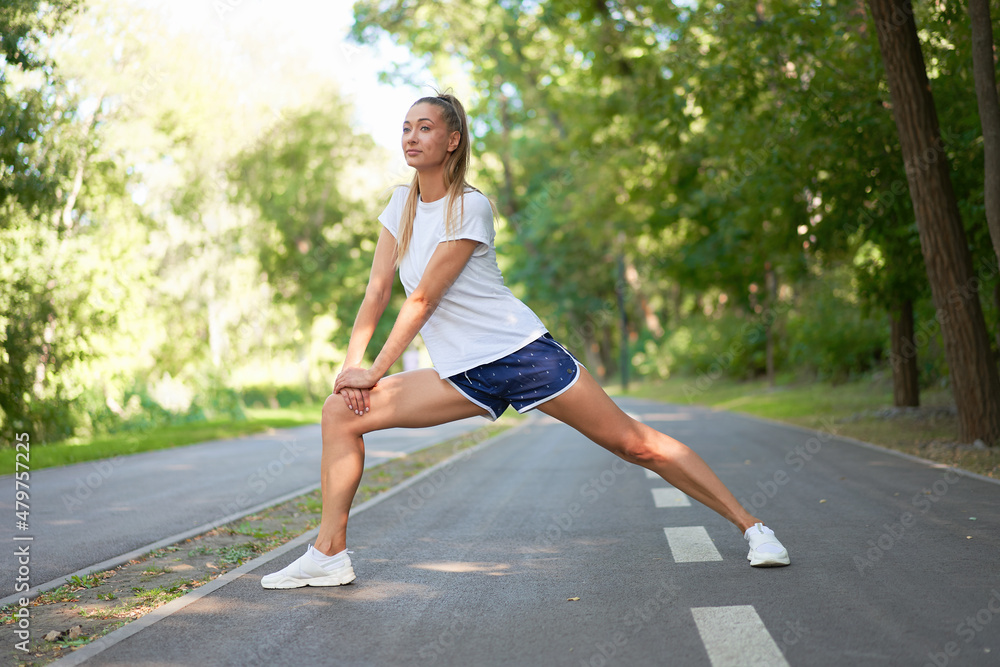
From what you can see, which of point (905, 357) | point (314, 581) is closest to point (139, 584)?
point (314, 581)

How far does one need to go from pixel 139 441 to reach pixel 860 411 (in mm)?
12820

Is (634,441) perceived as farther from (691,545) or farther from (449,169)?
(449,169)

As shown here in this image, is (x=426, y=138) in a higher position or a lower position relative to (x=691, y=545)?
higher

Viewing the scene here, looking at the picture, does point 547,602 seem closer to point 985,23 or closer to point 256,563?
point 256,563

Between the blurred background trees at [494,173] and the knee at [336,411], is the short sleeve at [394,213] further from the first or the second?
the blurred background trees at [494,173]

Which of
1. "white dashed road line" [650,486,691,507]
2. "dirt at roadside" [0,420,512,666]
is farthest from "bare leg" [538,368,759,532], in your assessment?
"white dashed road line" [650,486,691,507]

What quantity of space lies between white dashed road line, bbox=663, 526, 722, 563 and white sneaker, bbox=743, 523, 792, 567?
0.37 meters

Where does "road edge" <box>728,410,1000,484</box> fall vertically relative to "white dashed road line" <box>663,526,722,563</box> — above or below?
below

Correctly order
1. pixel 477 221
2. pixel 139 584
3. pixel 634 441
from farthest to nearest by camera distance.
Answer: pixel 139 584, pixel 634 441, pixel 477 221

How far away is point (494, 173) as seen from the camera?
41.8 metres

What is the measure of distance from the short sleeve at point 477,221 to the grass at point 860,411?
19.7 feet

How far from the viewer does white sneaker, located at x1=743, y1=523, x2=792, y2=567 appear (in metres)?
4.64

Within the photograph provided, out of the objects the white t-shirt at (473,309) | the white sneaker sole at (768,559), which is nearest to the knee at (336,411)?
the white t-shirt at (473,309)

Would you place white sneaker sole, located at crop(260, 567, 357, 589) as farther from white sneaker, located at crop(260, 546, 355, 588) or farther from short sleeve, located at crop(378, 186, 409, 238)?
short sleeve, located at crop(378, 186, 409, 238)
